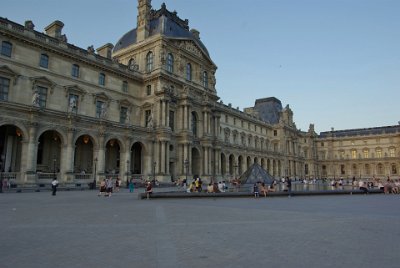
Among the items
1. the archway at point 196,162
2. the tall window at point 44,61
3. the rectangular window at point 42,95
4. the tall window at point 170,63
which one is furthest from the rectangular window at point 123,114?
the archway at point 196,162

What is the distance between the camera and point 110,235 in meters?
8.71

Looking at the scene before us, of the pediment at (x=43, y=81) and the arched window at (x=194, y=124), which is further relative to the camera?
the arched window at (x=194, y=124)

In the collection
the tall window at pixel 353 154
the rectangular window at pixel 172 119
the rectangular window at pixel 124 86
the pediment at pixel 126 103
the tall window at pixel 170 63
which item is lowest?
the tall window at pixel 353 154

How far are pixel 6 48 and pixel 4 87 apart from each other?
404 centimetres

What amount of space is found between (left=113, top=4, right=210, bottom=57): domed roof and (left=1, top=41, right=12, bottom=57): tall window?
69.0 ft

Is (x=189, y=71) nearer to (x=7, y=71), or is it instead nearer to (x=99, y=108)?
(x=99, y=108)

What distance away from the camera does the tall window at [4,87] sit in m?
30.1

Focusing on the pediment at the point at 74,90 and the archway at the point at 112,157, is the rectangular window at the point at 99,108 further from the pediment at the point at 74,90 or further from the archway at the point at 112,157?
the archway at the point at 112,157

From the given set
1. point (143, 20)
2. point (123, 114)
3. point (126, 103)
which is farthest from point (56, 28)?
point (143, 20)

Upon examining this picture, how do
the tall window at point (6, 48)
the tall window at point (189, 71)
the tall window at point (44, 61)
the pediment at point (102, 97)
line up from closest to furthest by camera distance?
the tall window at point (6, 48), the tall window at point (44, 61), the pediment at point (102, 97), the tall window at point (189, 71)

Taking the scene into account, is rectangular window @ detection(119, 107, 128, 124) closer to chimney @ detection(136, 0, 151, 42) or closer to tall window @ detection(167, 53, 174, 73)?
tall window @ detection(167, 53, 174, 73)

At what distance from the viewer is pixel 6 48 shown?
30.8 meters

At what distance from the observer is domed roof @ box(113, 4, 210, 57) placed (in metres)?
48.2

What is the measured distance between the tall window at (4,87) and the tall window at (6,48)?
264 cm
